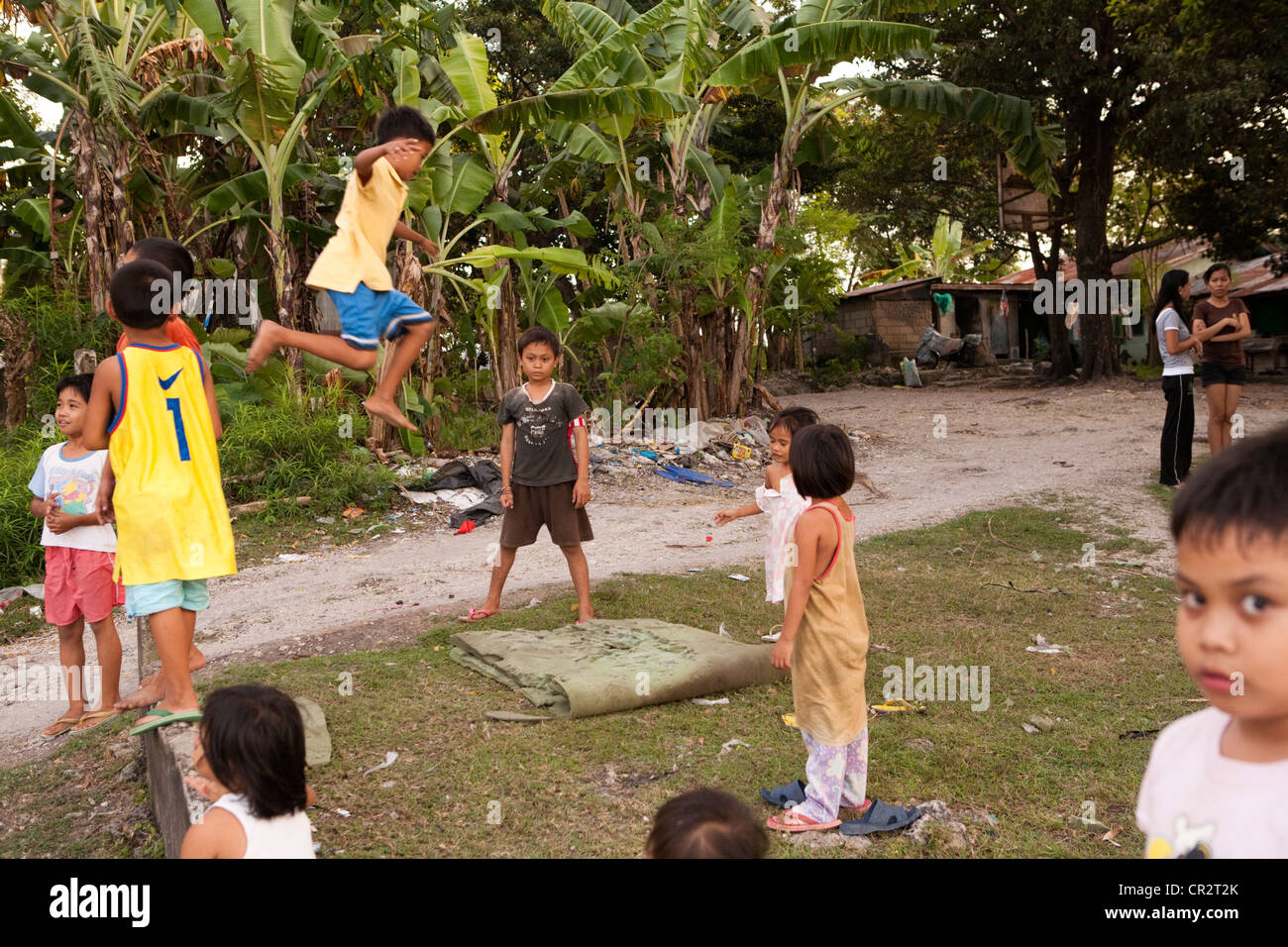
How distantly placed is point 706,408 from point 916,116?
4981 millimetres

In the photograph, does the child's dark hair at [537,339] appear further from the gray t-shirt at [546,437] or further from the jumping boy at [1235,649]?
the jumping boy at [1235,649]

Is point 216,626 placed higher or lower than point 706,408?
lower

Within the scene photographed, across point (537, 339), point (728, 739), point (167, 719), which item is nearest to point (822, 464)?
point (728, 739)

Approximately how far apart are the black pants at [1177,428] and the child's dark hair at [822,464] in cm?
705

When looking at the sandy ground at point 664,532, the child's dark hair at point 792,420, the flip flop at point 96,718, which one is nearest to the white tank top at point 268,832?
the child's dark hair at point 792,420

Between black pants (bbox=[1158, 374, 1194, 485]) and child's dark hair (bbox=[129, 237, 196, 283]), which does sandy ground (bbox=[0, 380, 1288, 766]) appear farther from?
child's dark hair (bbox=[129, 237, 196, 283])

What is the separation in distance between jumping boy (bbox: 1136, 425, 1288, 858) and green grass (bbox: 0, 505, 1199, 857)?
1932 millimetres

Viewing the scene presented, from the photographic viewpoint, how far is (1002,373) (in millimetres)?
A: 24844

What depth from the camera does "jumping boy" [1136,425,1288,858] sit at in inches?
52.2


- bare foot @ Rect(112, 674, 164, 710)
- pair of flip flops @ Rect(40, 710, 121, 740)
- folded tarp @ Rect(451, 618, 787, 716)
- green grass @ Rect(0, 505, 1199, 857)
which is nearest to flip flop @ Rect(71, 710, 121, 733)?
pair of flip flops @ Rect(40, 710, 121, 740)

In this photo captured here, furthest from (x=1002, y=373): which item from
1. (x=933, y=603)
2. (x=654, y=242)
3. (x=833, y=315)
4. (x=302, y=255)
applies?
(x=933, y=603)

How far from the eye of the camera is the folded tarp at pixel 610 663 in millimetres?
4570

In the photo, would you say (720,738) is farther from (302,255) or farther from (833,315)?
(833,315)
